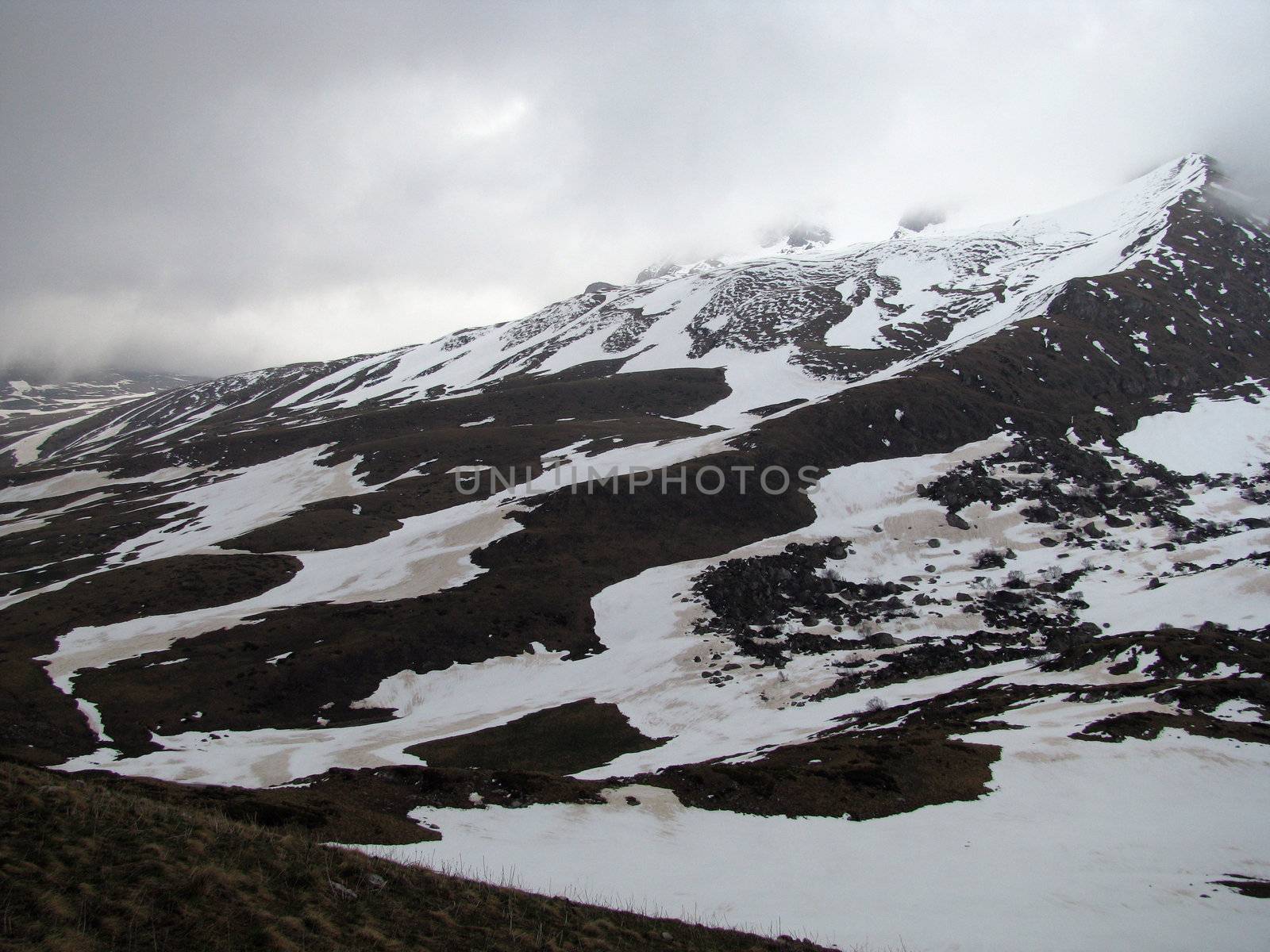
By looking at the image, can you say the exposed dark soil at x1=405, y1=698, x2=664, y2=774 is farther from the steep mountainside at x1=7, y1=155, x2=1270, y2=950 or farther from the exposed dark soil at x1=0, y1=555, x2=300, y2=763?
the exposed dark soil at x1=0, y1=555, x2=300, y2=763

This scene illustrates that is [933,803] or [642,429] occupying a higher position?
[642,429]

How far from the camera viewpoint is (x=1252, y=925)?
19.9 meters

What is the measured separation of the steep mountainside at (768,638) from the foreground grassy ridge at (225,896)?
5006 mm

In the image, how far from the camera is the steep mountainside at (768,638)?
1001 inches

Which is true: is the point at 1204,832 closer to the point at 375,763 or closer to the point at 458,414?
the point at 375,763

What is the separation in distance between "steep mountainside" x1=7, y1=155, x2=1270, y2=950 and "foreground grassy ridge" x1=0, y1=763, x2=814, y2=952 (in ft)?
16.4

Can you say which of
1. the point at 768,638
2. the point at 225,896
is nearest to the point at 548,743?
the point at 768,638

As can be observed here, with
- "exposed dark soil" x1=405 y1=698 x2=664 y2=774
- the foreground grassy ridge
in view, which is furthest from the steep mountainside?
the foreground grassy ridge

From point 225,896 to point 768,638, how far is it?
57.7 meters

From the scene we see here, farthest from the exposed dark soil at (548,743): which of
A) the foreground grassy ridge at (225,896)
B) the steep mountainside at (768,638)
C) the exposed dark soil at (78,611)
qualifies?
the foreground grassy ridge at (225,896)

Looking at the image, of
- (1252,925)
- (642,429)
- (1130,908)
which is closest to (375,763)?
(1130,908)

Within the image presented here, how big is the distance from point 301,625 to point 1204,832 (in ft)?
234

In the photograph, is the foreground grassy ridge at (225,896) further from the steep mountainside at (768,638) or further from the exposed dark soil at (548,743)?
the exposed dark soil at (548,743)

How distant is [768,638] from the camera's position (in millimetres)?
65312
